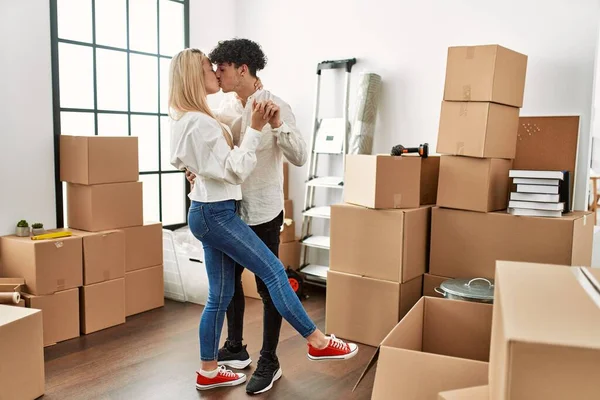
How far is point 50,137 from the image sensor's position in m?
3.20

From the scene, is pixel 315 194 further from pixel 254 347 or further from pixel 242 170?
pixel 242 170

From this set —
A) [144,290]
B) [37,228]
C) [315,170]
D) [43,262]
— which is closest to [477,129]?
[315,170]

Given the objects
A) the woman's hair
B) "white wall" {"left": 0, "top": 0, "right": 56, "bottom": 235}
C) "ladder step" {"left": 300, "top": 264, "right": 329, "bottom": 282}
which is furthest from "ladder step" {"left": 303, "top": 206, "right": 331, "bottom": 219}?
the woman's hair

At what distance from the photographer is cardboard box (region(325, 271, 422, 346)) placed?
9.07 feet

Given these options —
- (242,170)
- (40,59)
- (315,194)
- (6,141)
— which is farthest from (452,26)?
(6,141)

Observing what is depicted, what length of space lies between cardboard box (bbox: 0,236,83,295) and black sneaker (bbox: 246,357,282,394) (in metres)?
1.22

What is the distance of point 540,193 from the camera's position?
262 centimetres

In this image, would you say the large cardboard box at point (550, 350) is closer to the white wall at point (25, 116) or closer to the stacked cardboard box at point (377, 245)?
the stacked cardboard box at point (377, 245)

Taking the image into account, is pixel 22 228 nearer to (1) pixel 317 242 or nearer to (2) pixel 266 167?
(2) pixel 266 167

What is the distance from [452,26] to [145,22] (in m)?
2.10

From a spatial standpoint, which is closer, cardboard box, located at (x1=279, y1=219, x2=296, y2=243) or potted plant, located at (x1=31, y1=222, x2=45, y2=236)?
potted plant, located at (x1=31, y1=222, x2=45, y2=236)

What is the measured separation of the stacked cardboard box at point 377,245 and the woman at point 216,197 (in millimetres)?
570

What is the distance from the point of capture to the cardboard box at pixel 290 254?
3898mm

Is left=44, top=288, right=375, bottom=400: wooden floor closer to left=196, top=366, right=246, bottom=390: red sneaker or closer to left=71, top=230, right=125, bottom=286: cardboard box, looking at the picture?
left=196, top=366, right=246, bottom=390: red sneaker
